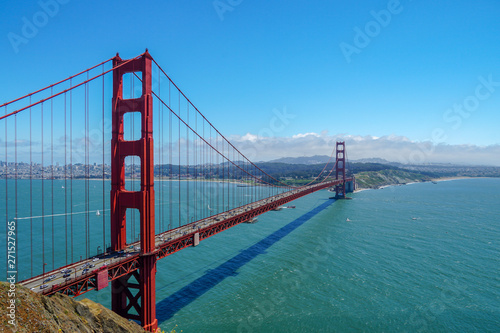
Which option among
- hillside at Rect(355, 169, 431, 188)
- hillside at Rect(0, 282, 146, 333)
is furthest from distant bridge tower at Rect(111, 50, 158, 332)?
hillside at Rect(355, 169, 431, 188)

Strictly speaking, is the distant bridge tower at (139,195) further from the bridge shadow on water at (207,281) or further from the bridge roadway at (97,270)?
the bridge shadow on water at (207,281)

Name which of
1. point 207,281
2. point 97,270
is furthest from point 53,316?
point 207,281

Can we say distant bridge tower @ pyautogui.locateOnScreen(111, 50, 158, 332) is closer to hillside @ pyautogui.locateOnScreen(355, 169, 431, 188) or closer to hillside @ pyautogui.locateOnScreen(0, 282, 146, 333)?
hillside @ pyautogui.locateOnScreen(0, 282, 146, 333)

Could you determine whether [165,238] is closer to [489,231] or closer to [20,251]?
[20,251]

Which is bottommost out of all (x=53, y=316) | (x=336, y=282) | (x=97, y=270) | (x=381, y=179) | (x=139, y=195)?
(x=336, y=282)

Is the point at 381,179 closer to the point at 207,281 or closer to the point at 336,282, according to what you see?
the point at 336,282
